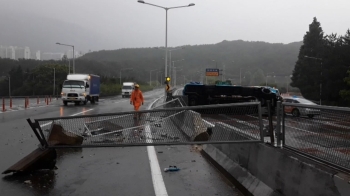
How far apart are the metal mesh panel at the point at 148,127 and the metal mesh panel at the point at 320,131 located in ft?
4.56

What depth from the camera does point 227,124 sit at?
7.90 metres

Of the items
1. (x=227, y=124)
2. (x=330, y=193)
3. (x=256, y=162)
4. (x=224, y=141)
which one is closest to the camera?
(x=330, y=193)

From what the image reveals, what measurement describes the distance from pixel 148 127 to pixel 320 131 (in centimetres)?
381

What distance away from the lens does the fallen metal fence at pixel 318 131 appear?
4977 mm

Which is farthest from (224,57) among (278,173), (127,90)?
(278,173)

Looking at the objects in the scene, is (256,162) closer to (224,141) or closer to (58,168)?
(224,141)

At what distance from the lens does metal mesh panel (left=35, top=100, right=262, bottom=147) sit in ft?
25.5

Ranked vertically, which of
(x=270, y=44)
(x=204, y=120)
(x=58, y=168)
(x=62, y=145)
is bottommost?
(x=58, y=168)

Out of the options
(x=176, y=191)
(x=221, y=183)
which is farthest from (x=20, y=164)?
(x=221, y=183)

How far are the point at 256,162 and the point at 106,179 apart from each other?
9.81ft

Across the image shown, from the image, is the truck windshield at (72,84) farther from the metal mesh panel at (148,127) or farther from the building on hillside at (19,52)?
the building on hillside at (19,52)

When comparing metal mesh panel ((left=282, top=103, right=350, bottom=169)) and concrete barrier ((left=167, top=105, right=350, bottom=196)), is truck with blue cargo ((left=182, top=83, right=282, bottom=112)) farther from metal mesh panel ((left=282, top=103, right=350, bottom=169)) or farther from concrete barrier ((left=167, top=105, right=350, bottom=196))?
metal mesh panel ((left=282, top=103, right=350, bottom=169))

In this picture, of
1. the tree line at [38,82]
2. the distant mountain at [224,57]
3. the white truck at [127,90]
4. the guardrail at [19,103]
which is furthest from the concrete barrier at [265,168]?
the distant mountain at [224,57]

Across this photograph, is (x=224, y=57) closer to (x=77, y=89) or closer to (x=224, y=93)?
(x=77, y=89)
